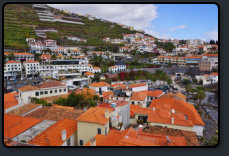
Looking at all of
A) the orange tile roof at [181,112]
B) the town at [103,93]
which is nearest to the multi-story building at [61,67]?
the town at [103,93]

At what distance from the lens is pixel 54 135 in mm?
→ 3311

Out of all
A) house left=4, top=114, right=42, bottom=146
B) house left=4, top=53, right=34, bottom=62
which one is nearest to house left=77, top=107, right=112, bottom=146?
house left=4, top=114, right=42, bottom=146

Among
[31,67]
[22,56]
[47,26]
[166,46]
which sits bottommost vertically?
[31,67]

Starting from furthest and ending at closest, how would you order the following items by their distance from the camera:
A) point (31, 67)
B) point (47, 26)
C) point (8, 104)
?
1. point (47, 26)
2. point (31, 67)
3. point (8, 104)

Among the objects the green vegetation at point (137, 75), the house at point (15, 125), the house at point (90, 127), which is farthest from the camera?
the green vegetation at point (137, 75)

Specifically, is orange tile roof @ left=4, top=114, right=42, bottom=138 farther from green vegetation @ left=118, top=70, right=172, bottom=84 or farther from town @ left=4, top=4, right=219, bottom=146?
green vegetation @ left=118, top=70, right=172, bottom=84

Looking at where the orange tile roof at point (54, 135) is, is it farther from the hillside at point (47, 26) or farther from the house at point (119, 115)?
the hillside at point (47, 26)

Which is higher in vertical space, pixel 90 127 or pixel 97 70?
pixel 97 70

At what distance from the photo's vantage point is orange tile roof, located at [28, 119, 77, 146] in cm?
298

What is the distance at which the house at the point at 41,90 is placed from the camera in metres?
8.87

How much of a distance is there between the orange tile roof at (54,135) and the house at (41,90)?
5687 mm

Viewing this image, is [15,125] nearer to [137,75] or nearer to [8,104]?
[8,104]

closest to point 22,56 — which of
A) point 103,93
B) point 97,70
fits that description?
point 97,70

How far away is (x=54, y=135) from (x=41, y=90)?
7.54m
